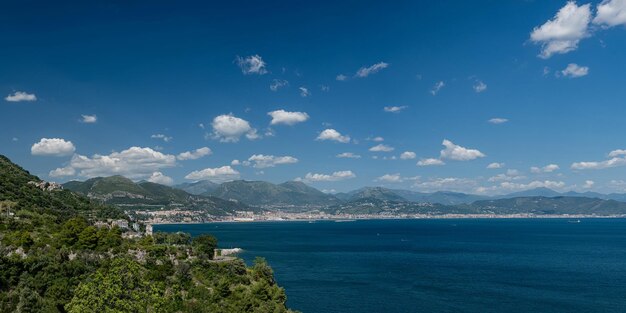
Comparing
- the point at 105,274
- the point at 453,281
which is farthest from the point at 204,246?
the point at 453,281

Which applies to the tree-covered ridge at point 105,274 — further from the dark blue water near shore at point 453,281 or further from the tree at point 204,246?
the dark blue water near shore at point 453,281

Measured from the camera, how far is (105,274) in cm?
5862

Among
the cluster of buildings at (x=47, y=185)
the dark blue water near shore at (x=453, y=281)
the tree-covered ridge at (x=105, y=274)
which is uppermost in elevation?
the cluster of buildings at (x=47, y=185)

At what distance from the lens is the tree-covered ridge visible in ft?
152

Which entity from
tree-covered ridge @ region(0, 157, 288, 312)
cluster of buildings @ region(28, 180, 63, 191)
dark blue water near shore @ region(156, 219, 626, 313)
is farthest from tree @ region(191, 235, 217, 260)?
cluster of buildings @ region(28, 180, 63, 191)

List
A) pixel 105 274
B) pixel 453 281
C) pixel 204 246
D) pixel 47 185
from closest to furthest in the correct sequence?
pixel 105 274
pixel 204 246
pixel 453 281
pixel 47 185

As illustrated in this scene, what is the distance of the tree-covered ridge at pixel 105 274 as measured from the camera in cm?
4644

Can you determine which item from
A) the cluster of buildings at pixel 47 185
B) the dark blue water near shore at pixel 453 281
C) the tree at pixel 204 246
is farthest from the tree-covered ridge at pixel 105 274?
the cluster of buildings at pixel 47 185

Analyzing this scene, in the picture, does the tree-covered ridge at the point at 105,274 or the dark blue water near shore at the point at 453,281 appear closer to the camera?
the tree-covered ridge at the point at 105,274

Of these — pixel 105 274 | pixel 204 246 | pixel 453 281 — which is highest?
pixel 204 246

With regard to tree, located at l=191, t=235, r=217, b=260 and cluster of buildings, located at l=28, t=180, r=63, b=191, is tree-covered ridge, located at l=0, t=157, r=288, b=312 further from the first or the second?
cluster of buildings, located at l=28, t=180, r=63, b=191

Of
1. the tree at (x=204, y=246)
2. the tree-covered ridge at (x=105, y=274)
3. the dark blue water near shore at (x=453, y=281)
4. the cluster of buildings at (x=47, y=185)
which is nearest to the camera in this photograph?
the tree-covered ridge at (x=105, y=274)

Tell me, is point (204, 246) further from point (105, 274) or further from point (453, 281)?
point (453, 281)

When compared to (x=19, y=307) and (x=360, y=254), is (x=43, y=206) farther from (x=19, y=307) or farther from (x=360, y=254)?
(x=360, y=254)
